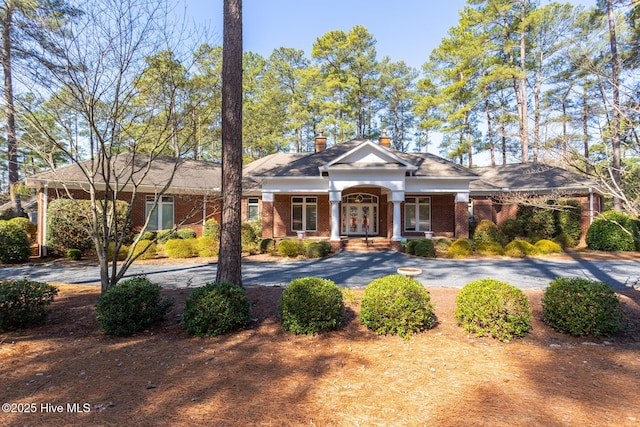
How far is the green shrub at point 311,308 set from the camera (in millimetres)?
5090

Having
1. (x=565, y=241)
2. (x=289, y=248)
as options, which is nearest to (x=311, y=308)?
(x=289, y=248)

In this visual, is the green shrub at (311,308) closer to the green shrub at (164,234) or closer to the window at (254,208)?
the green shrub at (164,234)

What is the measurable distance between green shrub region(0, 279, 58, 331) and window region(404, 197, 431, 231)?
16.8m

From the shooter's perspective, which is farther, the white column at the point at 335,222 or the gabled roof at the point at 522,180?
the gabled roof at the point at 522,180

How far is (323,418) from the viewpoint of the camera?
114 inches

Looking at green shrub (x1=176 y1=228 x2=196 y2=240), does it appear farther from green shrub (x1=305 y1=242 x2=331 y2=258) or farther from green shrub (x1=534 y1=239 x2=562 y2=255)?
green shrub (x1=534 y1=239 x2=562 y2=255)

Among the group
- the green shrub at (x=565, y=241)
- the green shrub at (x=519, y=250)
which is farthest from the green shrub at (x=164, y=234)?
the green shrub at (x=565, y=241)

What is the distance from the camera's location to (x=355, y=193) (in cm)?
1859

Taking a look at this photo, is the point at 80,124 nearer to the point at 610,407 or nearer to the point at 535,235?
the point at 610,407

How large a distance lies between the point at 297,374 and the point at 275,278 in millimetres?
5774

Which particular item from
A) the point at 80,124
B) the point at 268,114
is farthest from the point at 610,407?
the point at 268,114

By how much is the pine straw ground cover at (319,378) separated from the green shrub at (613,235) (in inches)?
474

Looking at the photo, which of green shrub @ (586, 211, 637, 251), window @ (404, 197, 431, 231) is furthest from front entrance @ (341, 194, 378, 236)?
green shrub @ (586, 211, 637, 251)

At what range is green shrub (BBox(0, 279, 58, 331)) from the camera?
516cm
